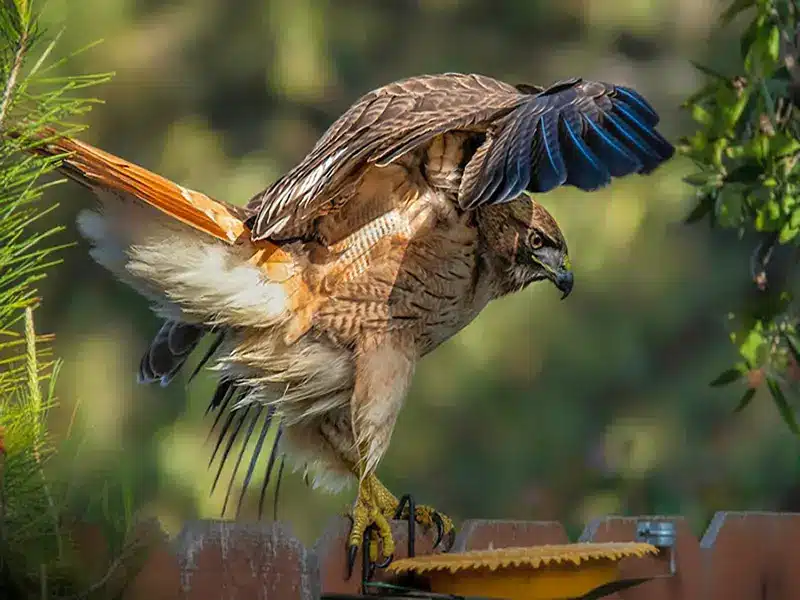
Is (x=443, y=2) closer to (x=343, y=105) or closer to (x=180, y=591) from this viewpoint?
(x=343, y=105)

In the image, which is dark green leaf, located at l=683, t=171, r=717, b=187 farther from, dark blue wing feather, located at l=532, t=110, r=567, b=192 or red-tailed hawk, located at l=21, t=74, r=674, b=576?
dark blue wing feather, located at l=532, t=110, r=567, b=192

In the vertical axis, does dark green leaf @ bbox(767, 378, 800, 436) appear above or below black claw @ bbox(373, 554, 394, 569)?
above

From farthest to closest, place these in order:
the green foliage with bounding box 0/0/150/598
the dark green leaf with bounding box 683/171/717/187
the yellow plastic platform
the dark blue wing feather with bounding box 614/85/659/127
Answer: the dark green leaf with bounding box 683/171/717/187, the dark blue wing feather with bounding box 614/85/659/127, the yellow plastic platform, the green foliage with bounding box 0/0/150/598

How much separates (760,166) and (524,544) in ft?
2.97

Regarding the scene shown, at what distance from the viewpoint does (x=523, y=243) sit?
103 inches

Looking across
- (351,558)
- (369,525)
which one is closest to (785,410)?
(369,525)

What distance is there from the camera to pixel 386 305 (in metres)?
2.50

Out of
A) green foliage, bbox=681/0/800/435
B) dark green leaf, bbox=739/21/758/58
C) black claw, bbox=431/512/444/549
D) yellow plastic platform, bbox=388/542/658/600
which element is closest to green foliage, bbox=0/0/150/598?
yellow plastic platform, bbox=388/542/658/600

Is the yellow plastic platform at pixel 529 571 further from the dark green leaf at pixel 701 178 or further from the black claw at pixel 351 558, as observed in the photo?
the dark green leaf at pixel 701 178

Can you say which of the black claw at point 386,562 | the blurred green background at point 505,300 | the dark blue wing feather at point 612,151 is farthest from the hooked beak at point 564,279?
the blurred green background at point 505,300

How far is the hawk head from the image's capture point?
260cm

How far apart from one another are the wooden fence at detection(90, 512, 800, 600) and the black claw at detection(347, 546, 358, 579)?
1 centimetres

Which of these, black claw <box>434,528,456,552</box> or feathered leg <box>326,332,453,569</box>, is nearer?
black claw <box>434,528,456,552</box>

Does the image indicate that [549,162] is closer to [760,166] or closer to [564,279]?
[564,279]
